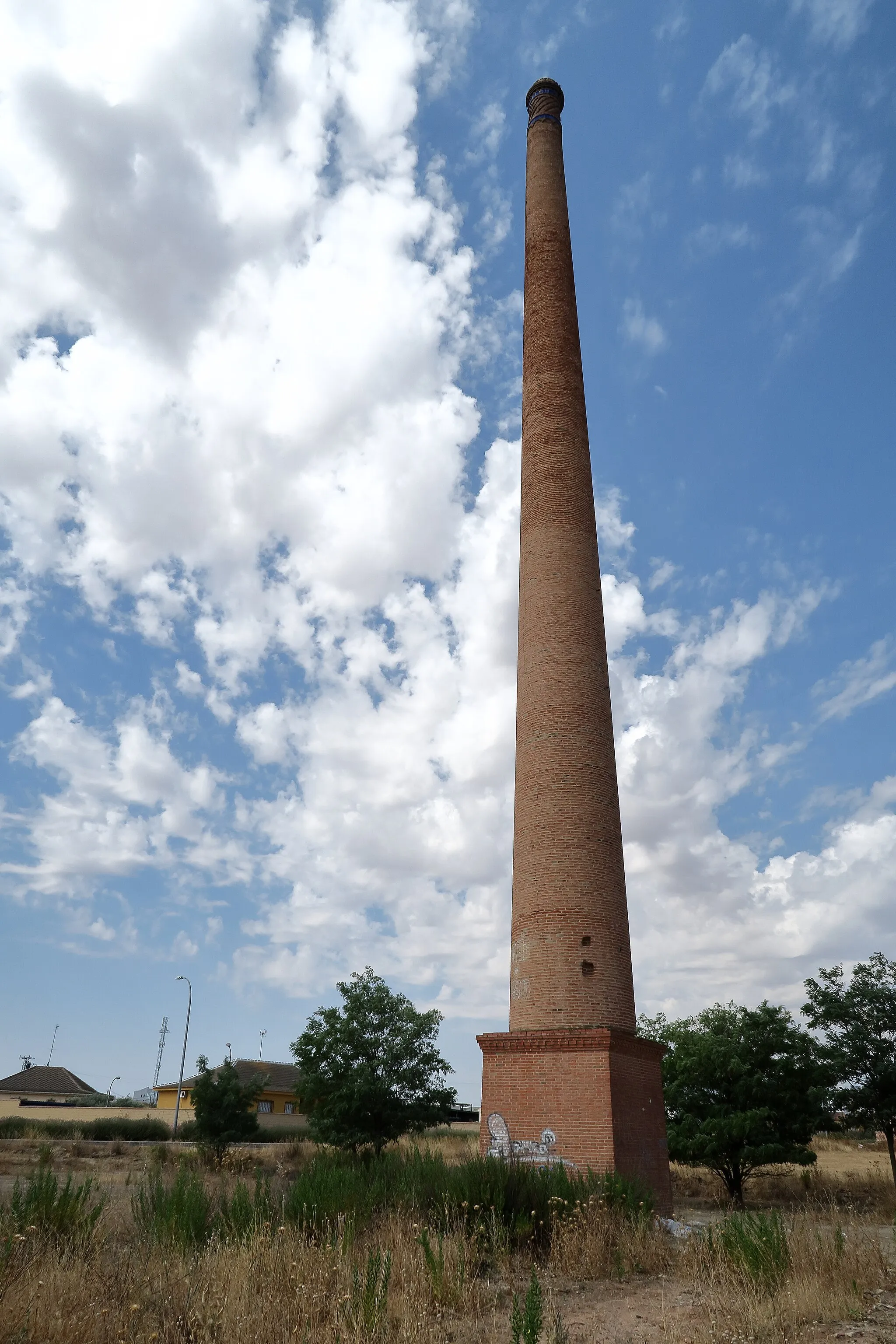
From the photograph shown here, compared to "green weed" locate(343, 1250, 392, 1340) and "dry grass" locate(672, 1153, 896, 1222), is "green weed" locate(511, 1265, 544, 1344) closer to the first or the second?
"green weed" locate(343, 1250, 392, 1340)

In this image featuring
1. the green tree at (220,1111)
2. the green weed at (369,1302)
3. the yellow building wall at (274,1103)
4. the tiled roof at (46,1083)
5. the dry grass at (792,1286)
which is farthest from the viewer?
the tiled roof at (46,1083)

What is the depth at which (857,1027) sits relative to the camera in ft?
68.3

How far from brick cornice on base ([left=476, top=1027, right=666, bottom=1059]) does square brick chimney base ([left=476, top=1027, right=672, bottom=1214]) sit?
0.01m

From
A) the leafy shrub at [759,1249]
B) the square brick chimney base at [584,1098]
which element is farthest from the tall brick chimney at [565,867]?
the leafy shrub at [759,1249]

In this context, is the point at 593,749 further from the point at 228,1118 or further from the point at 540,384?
the point at 228,1118

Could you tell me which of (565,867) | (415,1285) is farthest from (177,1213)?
(565,867)

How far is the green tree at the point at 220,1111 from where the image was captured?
25.5 m

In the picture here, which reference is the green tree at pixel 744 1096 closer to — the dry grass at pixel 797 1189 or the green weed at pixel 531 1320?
the dry grass at pixel 797 1189

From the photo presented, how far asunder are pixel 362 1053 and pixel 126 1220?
13836 millimetres

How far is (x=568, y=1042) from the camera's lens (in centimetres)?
1367

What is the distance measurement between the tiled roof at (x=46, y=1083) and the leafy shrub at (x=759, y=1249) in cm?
6850

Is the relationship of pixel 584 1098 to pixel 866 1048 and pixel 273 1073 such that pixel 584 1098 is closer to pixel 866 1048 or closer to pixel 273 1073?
pixel 866 1048

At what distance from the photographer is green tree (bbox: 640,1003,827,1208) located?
19.7 metres

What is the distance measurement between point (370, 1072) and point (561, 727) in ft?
34.9
